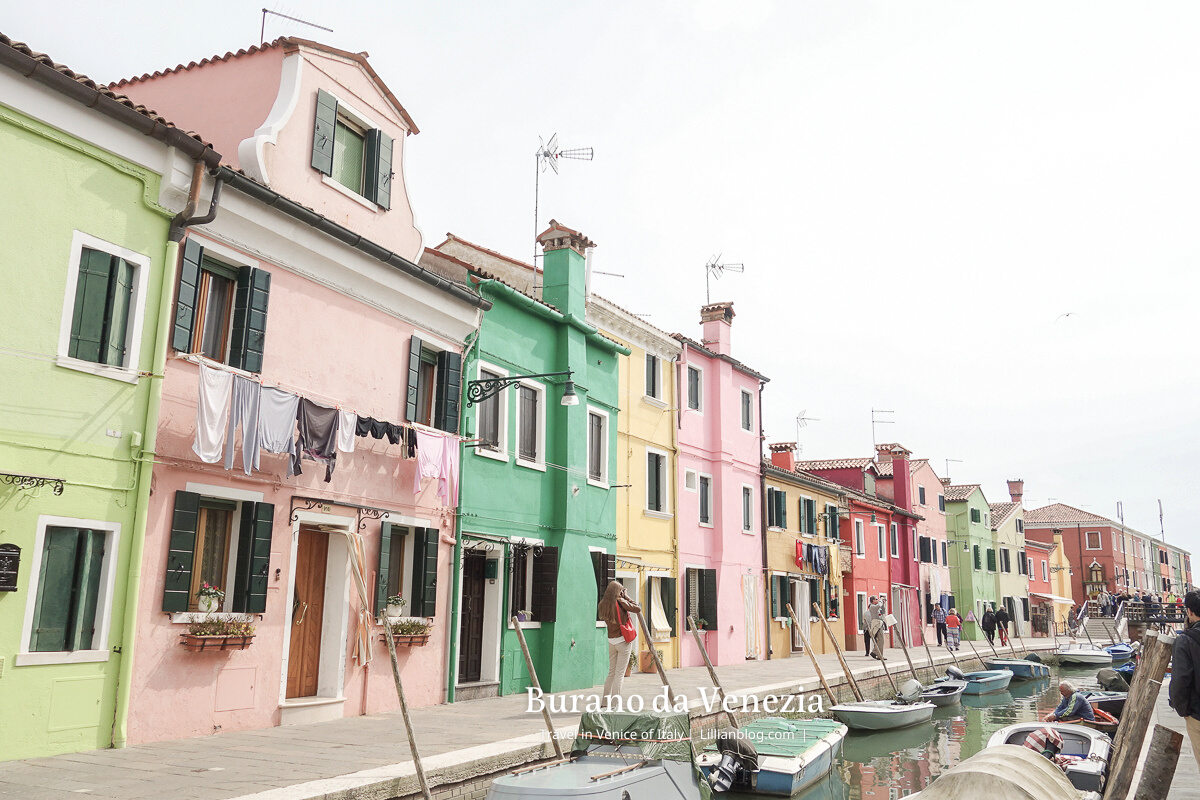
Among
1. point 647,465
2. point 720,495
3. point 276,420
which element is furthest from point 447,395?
point 720,495

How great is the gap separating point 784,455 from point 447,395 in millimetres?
19882

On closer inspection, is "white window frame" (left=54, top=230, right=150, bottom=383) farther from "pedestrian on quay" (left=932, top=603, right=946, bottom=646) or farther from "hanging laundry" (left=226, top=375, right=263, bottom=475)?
"pedestrian on quay" (left=932, top=603, right=946, bottom=646)

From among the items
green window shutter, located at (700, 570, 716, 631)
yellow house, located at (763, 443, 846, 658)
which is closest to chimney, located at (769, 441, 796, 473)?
yellow house, located at (763, 443, 846, 658)

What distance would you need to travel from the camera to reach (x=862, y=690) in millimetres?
22812

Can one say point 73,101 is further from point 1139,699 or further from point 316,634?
point 1139,699

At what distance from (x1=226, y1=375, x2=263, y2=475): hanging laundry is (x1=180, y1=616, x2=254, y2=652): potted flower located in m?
1.75

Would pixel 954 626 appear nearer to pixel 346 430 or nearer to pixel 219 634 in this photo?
pixel 346 430

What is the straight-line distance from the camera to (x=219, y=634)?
1045 centimetres

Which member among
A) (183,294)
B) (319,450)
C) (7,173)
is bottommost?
(319,450)

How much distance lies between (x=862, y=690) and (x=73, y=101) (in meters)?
20.7

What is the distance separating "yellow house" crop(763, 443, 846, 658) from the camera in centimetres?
2856

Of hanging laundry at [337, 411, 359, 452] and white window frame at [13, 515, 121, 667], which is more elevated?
hanging laundry at [337, 411, 359, 452]

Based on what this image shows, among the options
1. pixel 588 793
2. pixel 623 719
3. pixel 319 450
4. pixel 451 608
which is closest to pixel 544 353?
pixel 451 608

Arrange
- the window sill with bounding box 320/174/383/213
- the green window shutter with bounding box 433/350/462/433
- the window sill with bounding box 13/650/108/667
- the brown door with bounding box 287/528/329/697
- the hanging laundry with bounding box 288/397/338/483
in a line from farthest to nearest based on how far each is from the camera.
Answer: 1. the green window shutter with bounding box 433/350/462/433
2. the window sill with bounding box 320/174/383/213
3. the brown door with bounding box 287/528/329/697
4. the hanging laundry with bounding box 288/397/338/483
5. the window sill with bounding box 13/650/108/667
